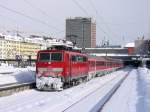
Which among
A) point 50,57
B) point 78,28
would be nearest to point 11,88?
point 50,57

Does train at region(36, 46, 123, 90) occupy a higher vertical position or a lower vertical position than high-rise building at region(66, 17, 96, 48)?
lower

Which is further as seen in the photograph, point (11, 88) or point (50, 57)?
point (50, 57)

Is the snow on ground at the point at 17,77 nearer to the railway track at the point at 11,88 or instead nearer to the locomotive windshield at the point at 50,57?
the locomotive windshield at the point at 50,57

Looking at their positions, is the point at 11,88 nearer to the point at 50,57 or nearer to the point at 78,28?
the point at 50,57

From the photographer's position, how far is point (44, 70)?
25.7 metres

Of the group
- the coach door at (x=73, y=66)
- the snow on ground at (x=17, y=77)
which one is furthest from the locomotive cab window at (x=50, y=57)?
the snow on ground at (x=17, y=77)

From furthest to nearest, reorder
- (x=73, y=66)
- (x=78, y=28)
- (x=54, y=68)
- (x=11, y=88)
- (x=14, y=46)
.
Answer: (x=14, y=46) < (x=78, y=28) < (x=73, y=66) < (x=54, y=68) < (x=11, y=88)

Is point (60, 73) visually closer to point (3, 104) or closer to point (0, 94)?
point (0, 94)

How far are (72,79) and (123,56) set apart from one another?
122572mm

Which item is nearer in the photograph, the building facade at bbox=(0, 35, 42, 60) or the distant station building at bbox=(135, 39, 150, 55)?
the distant station building at bbox=(135, 39, 150, 55)

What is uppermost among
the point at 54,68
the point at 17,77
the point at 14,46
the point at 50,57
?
the point at 14,46

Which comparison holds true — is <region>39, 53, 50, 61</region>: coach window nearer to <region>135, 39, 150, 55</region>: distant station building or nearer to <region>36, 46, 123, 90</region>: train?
<region>36, 46, 123, 90</region>: train

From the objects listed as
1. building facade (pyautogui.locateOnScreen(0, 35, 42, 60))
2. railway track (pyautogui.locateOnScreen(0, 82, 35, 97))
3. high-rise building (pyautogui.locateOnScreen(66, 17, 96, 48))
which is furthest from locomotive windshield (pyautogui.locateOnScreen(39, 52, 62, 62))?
building facade (pyautogui.locateOnScreen(0, 35, 42, 60))

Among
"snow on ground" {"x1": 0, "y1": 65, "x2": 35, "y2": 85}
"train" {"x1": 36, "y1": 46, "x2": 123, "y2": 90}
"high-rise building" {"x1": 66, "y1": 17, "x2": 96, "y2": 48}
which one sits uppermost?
"high-rise building" {"x1": 66, "y1": 17, "x2": 96, "y2": 48}
